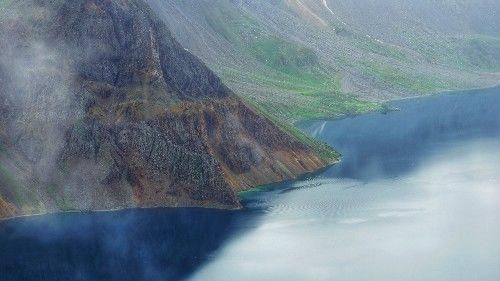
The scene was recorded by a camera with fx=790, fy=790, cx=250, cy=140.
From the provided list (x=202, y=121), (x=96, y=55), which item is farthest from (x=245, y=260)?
(x=96, y=55)

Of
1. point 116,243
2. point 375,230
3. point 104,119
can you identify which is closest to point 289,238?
point 375,230

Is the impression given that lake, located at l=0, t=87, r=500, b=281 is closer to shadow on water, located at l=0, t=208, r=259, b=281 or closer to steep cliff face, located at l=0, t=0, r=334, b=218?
shadow on water, located at l=0, t=208, r=259, b=281

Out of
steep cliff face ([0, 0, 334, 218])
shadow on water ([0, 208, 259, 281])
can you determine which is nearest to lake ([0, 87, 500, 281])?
shadow on water ([0, 208, 259, 281])

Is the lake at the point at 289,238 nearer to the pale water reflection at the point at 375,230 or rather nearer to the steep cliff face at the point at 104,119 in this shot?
the pale water reflection at the point at 375,230

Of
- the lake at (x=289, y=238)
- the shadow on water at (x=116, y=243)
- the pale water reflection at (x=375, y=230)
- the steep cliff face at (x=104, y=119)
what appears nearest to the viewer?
the pale water reflection at (x=375, y=230)

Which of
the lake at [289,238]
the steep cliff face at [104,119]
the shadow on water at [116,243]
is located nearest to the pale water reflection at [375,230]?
the lake at [289,238]

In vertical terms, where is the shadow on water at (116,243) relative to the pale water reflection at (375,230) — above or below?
below

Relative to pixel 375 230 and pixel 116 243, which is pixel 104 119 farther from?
pixel 375 230

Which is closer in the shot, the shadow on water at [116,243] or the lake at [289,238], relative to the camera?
the lake at [289,238]
